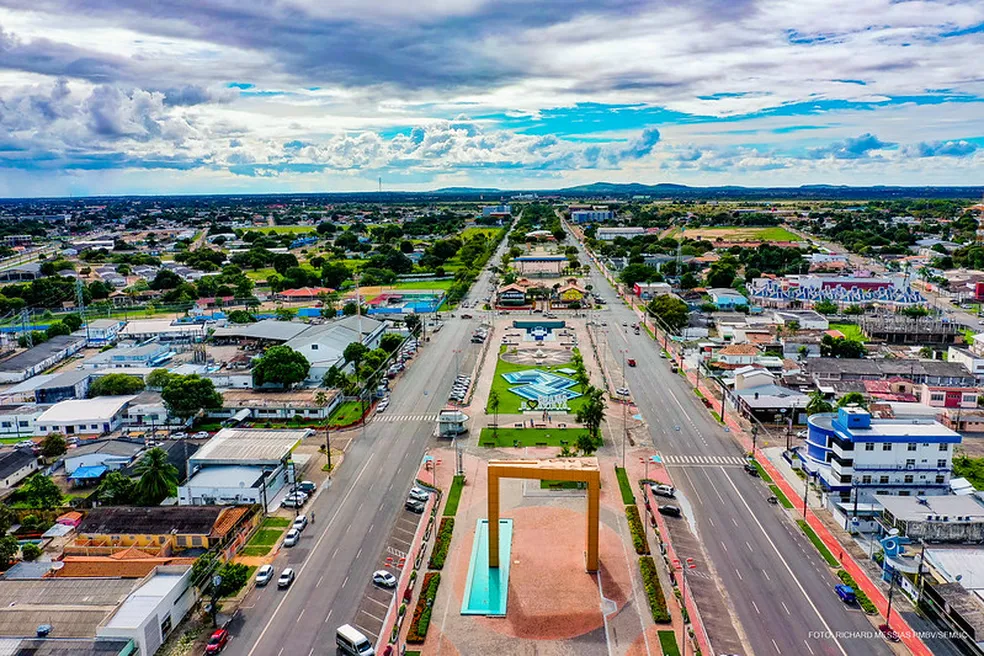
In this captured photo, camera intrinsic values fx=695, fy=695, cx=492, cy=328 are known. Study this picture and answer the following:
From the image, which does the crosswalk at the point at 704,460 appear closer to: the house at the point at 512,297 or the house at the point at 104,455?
the house at the point at 104,455

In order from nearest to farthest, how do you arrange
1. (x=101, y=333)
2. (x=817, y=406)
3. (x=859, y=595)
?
(x=859, y=595)
(x=817, y=406)
(x=101, y=333)

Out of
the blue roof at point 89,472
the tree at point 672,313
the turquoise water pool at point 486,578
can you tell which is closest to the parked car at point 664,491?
the turquoise water pool at point 486,578

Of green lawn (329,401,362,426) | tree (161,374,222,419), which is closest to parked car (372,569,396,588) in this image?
green lawn (329,401,362,426)

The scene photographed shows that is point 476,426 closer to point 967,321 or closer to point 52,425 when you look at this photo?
point 52,425

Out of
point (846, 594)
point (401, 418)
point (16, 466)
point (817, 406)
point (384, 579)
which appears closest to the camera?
point (846, 594)

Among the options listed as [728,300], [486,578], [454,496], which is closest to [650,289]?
[728,300]

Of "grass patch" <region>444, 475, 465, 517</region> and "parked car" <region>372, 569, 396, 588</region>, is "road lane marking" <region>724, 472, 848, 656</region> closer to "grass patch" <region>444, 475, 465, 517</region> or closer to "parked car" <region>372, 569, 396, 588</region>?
"grass patch" <region>444, 475, 465, 517</region>

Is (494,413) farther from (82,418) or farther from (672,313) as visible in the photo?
(672,313)
